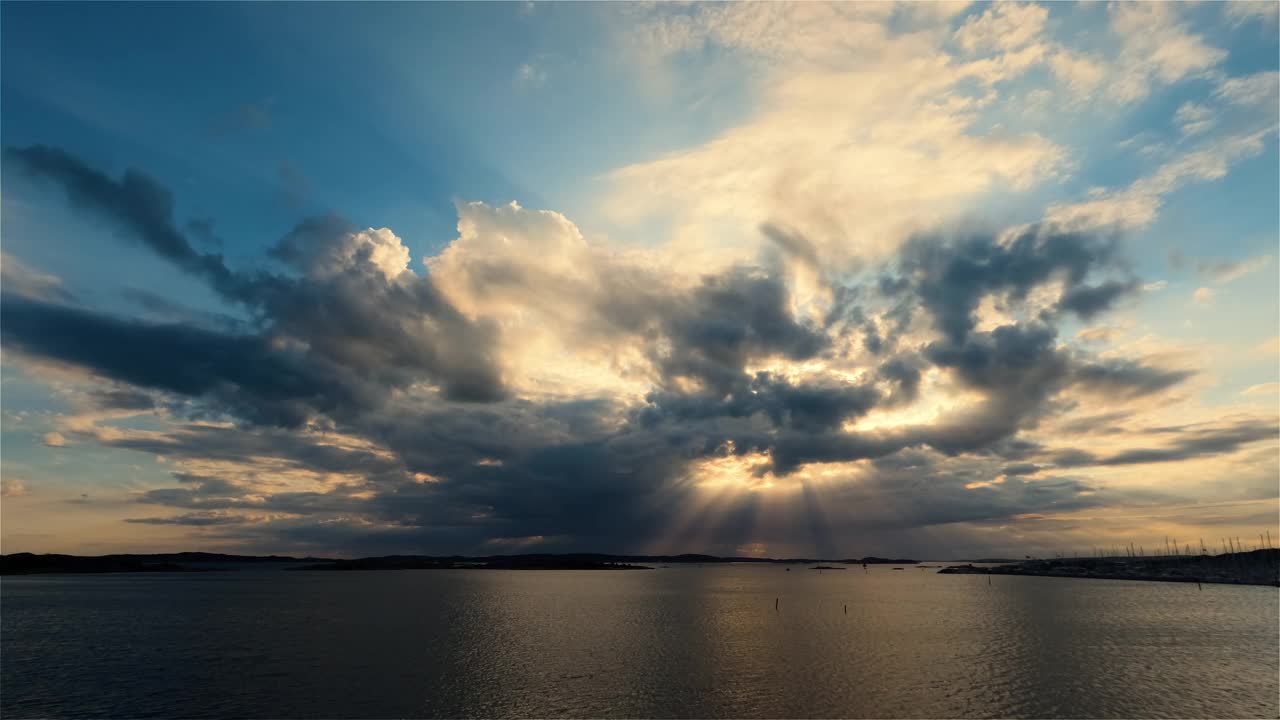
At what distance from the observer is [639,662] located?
233 ft

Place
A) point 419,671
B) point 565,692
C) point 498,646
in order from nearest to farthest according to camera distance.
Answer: point 565,692 → point 419,671 → point 498,646

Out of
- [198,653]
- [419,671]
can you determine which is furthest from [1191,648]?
[198,653]

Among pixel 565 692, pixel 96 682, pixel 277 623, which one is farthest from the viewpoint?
pixel 277 623

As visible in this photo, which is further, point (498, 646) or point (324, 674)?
point (498, 646)

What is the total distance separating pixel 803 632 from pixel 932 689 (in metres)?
40.2

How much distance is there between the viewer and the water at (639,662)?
53125 millimetres

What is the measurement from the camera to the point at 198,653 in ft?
252

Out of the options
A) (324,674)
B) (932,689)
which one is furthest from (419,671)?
(932,689)

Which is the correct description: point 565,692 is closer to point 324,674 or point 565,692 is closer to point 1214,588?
point 324,674

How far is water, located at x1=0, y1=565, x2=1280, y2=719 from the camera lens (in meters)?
53.1

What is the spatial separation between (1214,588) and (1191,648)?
6266 inches

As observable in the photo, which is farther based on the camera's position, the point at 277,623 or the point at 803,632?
the point at 277,623

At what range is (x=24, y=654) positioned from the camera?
75812 mm

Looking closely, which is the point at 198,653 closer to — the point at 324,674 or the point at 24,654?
the point at 24,654
